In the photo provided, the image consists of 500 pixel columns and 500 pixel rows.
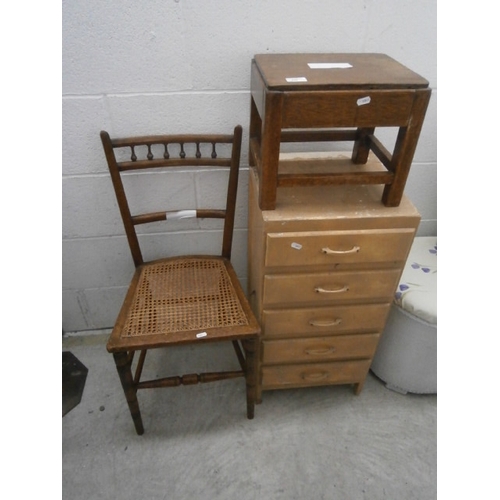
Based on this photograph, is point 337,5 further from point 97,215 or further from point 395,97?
point 97,215

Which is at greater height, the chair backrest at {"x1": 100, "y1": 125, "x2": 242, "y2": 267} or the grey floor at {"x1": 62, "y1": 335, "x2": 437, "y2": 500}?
the chair backrest at {"x1": 100, "y1": 125, "x2": 242, "y2": 267}

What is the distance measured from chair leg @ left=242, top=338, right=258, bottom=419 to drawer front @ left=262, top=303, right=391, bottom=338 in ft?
0.24

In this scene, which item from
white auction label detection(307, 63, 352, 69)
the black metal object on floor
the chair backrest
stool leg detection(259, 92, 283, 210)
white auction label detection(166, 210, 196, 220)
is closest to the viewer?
stool leg detection(259, 92, 283, 210)

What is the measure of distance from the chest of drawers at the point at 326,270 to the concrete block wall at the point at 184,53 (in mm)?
332

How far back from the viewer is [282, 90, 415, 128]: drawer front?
84cm

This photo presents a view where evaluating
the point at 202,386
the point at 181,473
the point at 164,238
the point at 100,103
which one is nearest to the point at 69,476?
the point at 181,473

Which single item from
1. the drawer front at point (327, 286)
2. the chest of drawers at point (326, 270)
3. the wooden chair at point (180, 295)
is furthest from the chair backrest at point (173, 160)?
the drawer front at point (327, 286)

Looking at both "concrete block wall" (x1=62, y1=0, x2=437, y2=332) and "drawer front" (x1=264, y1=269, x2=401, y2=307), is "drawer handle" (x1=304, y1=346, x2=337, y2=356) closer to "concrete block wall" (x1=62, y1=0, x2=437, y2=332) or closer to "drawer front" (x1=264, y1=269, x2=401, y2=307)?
"drawer front" (x1=264, y1=269, x2=401, y2=307)

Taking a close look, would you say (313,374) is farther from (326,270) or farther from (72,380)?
(72,380)

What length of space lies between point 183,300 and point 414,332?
0.83 meters

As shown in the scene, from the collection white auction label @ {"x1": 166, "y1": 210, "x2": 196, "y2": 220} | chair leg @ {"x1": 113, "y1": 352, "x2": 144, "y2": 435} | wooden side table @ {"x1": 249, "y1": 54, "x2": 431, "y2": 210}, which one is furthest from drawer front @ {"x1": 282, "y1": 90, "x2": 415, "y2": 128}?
chair leg @ {"x1": 113, "y1": 352, "x2": 144, "y2": 435}

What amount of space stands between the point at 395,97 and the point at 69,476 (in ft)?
5.10

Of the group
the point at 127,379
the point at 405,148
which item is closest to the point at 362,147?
the point at 405,148

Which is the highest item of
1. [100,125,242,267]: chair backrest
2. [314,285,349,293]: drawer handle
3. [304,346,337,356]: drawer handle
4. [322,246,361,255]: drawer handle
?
[100,125,242,267]: chair backrest
